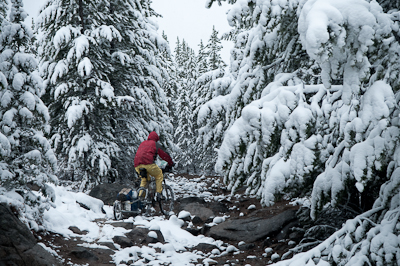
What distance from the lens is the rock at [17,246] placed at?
3.96 meters

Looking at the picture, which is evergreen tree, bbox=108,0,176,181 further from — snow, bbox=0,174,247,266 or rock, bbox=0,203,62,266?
rock, bbox=0,203,62,266

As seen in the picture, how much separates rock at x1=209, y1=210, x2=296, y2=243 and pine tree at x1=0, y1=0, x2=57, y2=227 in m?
3.84

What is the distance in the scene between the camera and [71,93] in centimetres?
1131

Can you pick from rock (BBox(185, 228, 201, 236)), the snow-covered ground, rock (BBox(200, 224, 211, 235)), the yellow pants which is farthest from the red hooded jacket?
rock (BBox(200, 224, 211, 235))

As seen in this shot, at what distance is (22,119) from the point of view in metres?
5.22

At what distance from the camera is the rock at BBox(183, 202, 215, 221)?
8.78 m

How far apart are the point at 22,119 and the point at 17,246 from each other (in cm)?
224

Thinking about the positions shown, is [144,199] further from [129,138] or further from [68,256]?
[129,138]

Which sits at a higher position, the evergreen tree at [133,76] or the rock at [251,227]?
the evergreen tree at [133,76]

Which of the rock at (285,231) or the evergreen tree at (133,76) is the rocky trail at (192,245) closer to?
the rock at (285,231)

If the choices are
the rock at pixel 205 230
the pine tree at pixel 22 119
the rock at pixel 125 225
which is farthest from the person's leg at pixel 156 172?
the pine tree at pixel 22 119

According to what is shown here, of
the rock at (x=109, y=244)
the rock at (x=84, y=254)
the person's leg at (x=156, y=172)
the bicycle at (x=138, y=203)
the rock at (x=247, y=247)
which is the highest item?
the person's leg at (x=156, y=172)

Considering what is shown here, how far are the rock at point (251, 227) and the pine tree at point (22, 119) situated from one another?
3.84m

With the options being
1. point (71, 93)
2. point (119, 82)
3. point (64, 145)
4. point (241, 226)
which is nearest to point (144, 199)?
point (241, 226)
